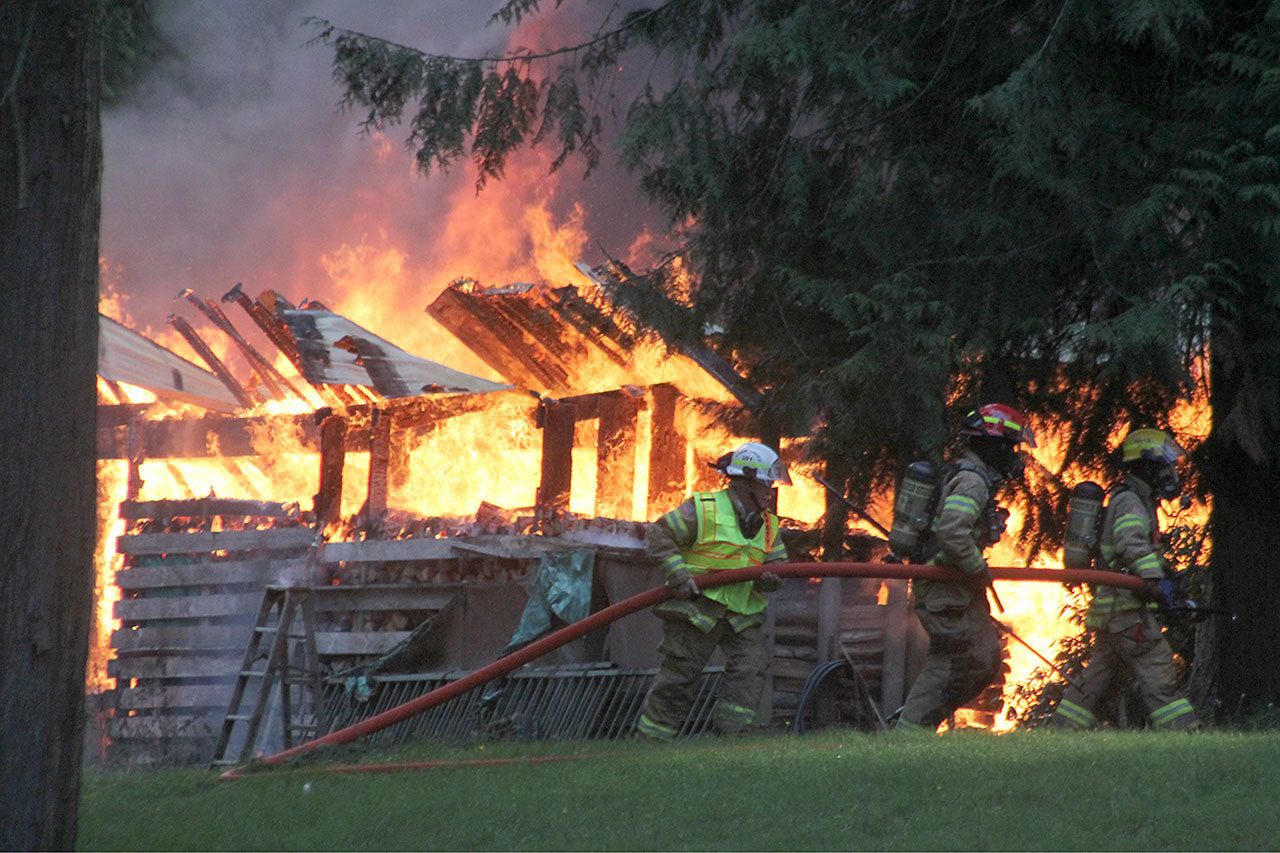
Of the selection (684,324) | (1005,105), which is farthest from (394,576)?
(1005,105)

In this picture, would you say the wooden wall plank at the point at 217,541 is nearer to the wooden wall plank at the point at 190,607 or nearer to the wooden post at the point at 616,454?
the wooden wall plank at the point at 190,607

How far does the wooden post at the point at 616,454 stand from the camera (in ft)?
50.4

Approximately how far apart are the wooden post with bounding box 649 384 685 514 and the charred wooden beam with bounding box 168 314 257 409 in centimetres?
499

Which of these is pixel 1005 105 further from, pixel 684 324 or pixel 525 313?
pixel 525 313

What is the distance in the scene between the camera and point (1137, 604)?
943 centimetres

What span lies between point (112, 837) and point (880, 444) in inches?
257

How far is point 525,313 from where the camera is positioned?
15203 millimetres

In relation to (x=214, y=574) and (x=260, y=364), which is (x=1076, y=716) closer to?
(x=214, y=574)

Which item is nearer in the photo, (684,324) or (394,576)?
(684,324)

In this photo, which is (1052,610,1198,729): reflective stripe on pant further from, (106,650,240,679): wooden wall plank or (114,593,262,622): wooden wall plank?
(106,650,240,679): wooden wall plank

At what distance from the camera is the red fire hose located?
9078 millimetres

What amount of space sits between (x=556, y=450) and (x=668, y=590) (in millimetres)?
5755

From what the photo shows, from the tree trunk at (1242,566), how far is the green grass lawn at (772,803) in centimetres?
267

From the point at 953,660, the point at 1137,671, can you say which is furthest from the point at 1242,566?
the point at 953,660
